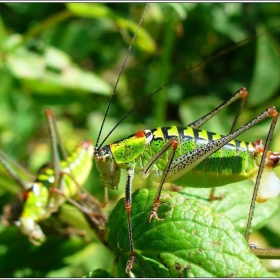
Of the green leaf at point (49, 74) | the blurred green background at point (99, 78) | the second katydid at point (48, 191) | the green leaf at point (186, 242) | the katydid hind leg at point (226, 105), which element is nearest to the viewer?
the green leaf at point (186, 242)

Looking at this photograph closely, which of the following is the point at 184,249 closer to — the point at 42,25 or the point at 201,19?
the point at 42,25

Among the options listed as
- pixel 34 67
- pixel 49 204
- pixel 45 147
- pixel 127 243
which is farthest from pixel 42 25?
pixel 127 243

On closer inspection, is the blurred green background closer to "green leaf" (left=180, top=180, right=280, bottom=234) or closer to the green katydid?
the green katydid

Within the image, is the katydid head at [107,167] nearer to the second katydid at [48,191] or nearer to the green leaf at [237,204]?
the green leaf at [237,204]

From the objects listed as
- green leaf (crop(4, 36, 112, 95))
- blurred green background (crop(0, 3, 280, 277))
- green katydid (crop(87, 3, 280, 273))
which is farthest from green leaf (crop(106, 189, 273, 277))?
green leaf (crop(4, 36, 112, 95))

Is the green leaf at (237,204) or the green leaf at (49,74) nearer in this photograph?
the green leaf at (237,204)

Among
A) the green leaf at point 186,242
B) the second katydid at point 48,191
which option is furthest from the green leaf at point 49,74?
the green leaf at point 186,242

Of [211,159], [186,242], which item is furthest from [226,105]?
[186,242]
